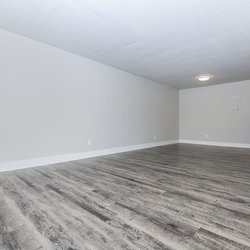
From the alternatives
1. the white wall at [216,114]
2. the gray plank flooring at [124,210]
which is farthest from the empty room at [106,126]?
the white wall at [216,114]

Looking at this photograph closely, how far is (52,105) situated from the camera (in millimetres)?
3875

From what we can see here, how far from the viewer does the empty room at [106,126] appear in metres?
1.53

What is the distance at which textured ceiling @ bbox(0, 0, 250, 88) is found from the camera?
99.9 inches

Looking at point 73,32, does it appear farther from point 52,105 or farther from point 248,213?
point 248,213

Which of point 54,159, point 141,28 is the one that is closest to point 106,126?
point 54,159

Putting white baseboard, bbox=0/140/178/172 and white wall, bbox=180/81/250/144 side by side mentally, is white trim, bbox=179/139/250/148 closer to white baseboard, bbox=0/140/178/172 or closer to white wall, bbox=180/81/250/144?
white wall, bbox=180/81/250/144

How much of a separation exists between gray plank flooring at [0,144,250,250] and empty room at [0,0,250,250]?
0.01 meters

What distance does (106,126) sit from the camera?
501 centimetres

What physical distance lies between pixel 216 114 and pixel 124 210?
268 inches

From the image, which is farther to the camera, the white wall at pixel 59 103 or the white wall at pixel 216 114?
the white wall at pixel 216 114

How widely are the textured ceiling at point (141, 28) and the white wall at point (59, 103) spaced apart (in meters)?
0.35

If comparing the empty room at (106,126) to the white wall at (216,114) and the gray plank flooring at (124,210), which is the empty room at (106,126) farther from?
the white wall at (216,114)

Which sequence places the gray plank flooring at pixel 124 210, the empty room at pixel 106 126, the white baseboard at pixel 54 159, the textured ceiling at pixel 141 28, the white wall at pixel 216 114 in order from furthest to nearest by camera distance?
the white wall at pixel 216 114 → the white baseboard at pixel 54 159 → the textured ceiling at pixel 141 28 → the empty room at pixel 106 126 → the gray plank flooring at pixel 124 210

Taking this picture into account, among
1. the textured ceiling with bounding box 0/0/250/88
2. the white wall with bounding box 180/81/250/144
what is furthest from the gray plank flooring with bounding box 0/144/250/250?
the white wall with bounding box 180/81/250/144
